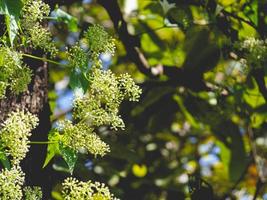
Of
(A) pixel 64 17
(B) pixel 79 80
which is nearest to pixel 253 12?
(A) pixel 64 17

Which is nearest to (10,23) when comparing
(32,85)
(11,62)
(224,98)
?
(11,62)

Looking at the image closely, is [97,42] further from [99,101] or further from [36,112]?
[36,112]

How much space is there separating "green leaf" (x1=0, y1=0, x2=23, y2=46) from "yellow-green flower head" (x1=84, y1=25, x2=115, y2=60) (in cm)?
23

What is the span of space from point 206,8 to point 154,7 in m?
0.36

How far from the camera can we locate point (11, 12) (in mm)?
1675

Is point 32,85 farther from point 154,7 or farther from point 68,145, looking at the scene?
point 154,7

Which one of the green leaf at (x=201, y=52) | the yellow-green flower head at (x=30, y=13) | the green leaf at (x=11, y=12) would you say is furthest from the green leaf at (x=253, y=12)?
the green leaf at (x=11, y=12)

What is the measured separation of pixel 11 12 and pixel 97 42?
10.6 inches

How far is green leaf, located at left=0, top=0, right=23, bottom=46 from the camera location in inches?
65.7

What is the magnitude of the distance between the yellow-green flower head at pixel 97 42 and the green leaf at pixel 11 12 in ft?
0.75

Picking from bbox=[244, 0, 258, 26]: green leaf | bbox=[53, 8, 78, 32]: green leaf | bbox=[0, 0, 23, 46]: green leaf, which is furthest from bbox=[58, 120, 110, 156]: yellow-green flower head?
bbox=[244, 0, 258, 26]: green leaf

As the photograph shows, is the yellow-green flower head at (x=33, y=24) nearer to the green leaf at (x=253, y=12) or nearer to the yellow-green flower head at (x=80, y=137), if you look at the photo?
the yellow-green flower head at (x=80, y=137)

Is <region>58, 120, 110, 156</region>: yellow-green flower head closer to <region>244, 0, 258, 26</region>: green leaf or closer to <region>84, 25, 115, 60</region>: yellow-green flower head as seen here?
<region>84, 25, 115, 60</region>: yellow-green flower head

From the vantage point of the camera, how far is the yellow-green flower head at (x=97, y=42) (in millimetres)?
1814
